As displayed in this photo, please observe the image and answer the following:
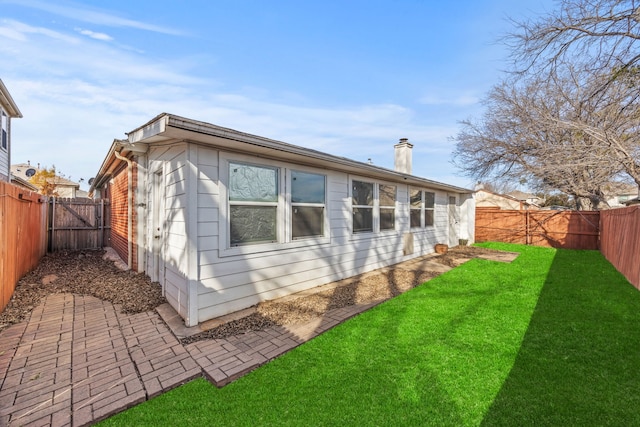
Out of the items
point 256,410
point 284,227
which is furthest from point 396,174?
point 256,410

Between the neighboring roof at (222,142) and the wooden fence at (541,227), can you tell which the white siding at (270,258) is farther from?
the wooden fence at (541,227)

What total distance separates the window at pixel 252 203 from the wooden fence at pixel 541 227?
13190mm

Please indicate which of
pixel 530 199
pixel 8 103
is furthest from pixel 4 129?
pixel 530 199

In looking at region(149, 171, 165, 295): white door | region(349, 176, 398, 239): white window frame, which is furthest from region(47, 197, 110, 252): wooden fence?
region(349, 176, 398, 239): white window frame

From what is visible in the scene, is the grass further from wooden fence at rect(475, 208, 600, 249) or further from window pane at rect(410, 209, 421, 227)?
wooden fence at rect(475, 208, 600, 249)

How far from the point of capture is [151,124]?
11.9ft

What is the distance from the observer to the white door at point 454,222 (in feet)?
39.7

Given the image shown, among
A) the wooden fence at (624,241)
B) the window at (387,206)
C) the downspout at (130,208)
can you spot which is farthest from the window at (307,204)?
the wooden fence at (624,241)

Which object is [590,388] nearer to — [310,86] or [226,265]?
[226,265]

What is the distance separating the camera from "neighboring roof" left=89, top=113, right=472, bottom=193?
3338 mm

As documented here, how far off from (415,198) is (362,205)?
3170 millimetres

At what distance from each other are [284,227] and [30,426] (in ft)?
Answer: 11.5

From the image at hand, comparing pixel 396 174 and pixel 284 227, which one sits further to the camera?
pixel 396 174

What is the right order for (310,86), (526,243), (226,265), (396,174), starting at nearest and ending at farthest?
(226,265), (396,174), (310,86), (526,243)
